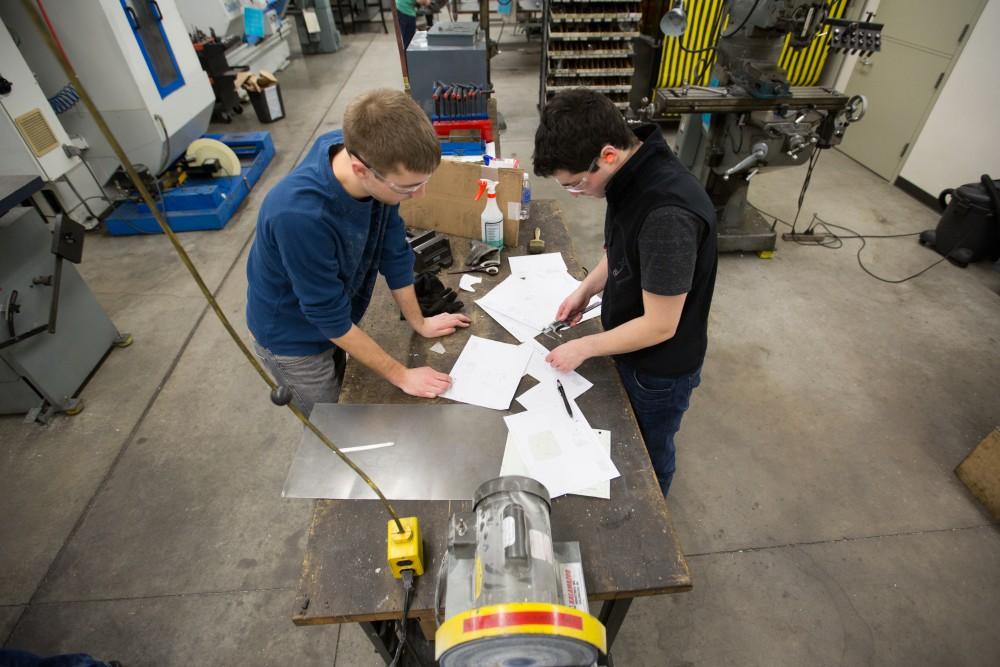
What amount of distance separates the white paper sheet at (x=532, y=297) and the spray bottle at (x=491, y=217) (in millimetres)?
190

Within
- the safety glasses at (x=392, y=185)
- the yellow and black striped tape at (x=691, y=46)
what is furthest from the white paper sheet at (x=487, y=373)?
the yellow and black striped tape at (x=691, y=46)

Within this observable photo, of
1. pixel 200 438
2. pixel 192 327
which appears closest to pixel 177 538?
pixel 200 438

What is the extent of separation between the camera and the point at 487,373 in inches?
51.4

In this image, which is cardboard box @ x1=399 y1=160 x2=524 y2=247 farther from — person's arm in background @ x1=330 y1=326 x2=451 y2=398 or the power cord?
the power cord

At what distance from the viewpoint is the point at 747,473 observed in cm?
199

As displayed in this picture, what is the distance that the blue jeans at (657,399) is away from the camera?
4.37ft

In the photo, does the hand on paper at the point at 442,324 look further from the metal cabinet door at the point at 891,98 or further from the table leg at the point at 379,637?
the metal cabinet door at the point at 891,98

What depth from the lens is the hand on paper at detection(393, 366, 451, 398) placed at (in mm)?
1239

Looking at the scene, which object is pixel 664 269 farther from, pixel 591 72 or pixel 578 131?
pixel 591 72

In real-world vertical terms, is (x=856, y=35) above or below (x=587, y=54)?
above

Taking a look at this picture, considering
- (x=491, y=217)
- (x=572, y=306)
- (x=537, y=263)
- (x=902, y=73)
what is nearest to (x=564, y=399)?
(x=572, y=306)

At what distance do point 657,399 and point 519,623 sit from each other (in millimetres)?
874

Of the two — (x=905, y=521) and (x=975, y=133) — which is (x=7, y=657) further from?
(x=975, y=133)

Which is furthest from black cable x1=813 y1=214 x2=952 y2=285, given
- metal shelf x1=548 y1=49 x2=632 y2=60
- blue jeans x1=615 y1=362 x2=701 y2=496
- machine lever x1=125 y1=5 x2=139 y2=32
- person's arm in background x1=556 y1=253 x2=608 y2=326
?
machine lever x1=125 y1=5 x2=139 y2=32
